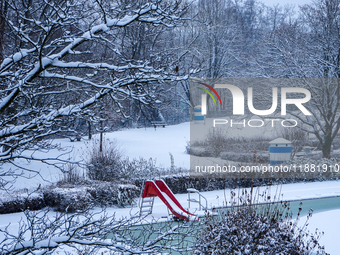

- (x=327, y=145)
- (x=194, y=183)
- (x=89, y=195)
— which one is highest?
(x=327, y=145)

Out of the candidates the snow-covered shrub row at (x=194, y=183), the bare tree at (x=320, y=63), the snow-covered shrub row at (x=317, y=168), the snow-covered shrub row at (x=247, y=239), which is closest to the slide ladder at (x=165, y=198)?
the snow-covered shrub row at (x=194, y=183)

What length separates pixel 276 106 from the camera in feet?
54.1

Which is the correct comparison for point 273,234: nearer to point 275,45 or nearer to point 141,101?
point 141,101

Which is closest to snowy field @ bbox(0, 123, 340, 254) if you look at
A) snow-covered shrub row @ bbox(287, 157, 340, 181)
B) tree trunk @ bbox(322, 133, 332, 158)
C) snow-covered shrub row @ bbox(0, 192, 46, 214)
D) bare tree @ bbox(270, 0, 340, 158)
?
snow-covered shrub row @ bbox(0, 192, 46, 214)

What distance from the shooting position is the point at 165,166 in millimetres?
15305

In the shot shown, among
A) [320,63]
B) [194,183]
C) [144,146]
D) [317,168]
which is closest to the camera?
[194,183]

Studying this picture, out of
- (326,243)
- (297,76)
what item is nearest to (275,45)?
(297,76)

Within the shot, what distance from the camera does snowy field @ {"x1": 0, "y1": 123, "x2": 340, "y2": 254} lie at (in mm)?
7688

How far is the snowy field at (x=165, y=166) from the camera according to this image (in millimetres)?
7688

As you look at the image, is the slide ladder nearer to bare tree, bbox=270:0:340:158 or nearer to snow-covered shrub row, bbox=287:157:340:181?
snow-covered shrub row, bbox=287:157:340:181

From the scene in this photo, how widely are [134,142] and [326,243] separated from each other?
14805mm

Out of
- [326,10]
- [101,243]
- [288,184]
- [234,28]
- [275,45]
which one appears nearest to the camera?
[101,243]

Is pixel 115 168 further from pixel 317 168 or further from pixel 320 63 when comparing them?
Answer: pixel 320 63

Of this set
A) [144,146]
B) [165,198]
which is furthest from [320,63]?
[165,198]
